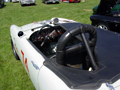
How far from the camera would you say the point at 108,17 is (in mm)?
4926

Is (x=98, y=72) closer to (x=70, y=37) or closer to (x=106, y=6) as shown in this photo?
(x=70, y=37)

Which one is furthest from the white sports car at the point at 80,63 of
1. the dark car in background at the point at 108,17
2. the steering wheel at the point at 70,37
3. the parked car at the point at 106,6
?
the parked car at the point at 106,6

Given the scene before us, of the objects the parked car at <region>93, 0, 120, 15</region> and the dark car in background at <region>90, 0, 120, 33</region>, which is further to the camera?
the parked car at <region>93, 0, 120, 15</region>

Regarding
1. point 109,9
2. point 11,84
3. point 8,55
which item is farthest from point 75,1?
point 11,84

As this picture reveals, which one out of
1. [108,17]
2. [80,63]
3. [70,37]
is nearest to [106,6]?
[108,17]

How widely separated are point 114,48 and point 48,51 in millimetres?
1511

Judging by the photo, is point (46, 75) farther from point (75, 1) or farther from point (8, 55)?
point (75, 1)

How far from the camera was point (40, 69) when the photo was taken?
5.90 ft

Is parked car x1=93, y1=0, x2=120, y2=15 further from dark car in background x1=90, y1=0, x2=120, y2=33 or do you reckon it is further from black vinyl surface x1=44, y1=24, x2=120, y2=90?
black vinyl surface x1=44, y1=24, x2=120, y2=90

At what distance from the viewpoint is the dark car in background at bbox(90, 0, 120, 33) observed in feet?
15.1

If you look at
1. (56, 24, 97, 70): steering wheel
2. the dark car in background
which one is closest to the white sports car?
(56, 24, 97, 70): steering wheel

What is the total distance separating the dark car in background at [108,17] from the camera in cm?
461

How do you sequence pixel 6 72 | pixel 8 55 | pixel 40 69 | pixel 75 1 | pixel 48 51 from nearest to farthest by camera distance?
pixel 40 69, pixel 48 51, pixel 6 72, pixel 8 55, pixel 75 1

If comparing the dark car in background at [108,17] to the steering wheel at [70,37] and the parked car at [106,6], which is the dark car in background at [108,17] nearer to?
the parked car at [106,6]
